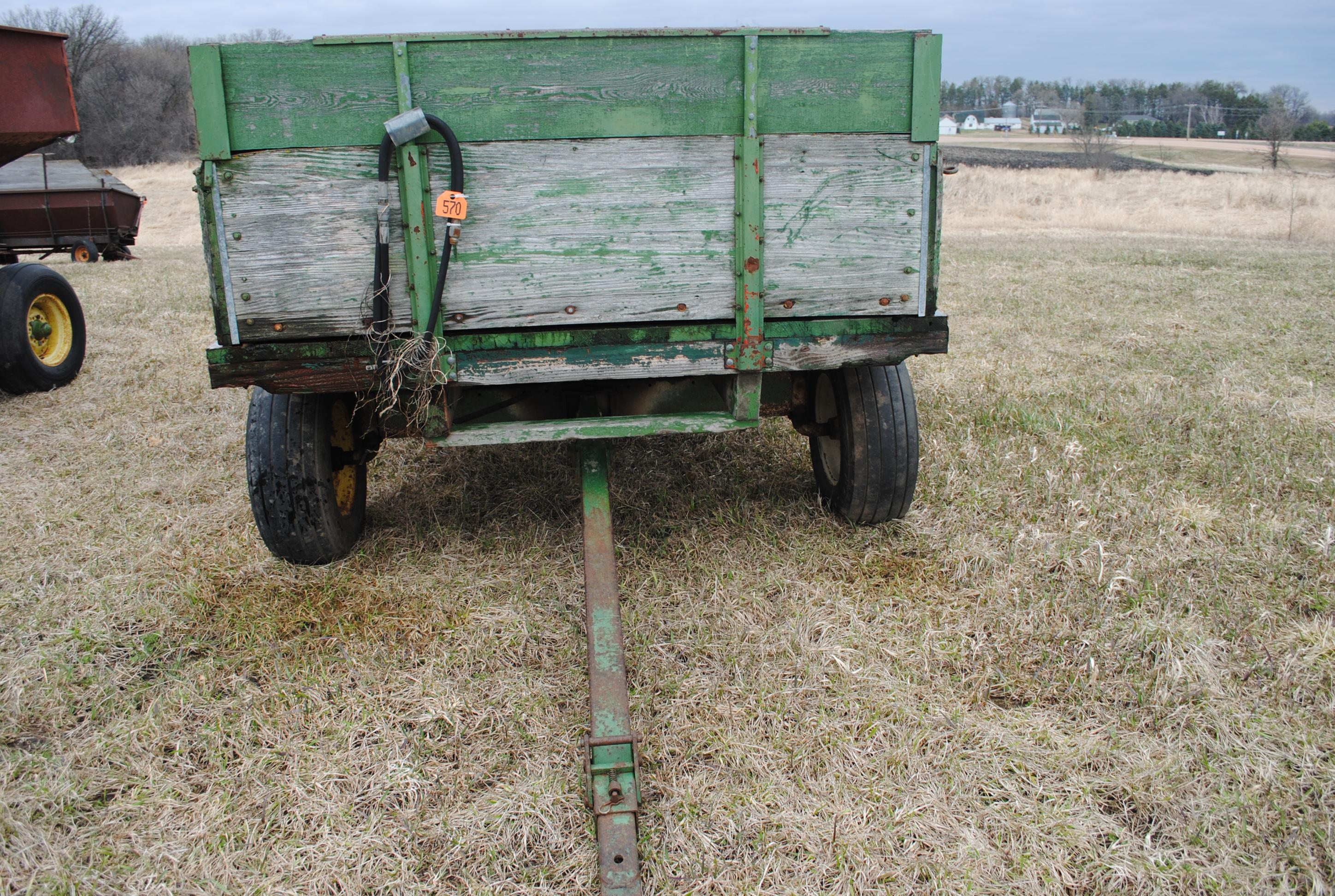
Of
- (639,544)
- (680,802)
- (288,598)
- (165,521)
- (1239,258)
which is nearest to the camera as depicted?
(680,802)

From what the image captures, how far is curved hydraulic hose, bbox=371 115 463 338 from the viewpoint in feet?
9.36

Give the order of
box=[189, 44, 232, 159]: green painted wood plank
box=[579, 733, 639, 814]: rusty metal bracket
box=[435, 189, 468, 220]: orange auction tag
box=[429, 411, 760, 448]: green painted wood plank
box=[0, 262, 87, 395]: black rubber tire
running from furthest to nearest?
1. box=[0, 262, 87, 395]: black rubber tire
2. box=[429, 411, 760, 448]: green painted wood plank
3. box=[435, 189, 468, 220]: orange auction tag
4. box=[189, 44, 232, 159]: green painted wood plank
5. box=[579, 733, 639, 814]: rusty metal bracket

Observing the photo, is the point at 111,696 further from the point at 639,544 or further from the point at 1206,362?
the point at 1206,362

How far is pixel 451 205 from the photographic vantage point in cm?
291

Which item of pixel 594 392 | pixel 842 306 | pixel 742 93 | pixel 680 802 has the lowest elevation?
pixel 680 802

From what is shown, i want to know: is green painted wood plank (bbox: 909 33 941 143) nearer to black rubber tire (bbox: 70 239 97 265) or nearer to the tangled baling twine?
the tangled baling twine

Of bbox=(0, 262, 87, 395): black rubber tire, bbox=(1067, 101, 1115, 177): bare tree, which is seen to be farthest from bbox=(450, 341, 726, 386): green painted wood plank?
bbox=(1067, 101, 1115, 177): bare tree

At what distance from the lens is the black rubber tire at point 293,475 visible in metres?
3.49

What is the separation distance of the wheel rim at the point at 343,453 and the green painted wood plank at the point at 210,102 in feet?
3.76

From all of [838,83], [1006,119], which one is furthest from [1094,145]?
[1006,119]

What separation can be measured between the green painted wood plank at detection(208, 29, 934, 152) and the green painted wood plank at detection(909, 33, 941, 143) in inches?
1.2

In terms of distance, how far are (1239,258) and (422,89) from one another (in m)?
12.5

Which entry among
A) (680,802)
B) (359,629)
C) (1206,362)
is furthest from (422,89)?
(1206,362)

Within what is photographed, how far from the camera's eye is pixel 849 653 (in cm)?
304
